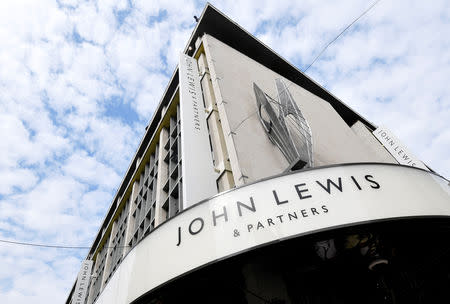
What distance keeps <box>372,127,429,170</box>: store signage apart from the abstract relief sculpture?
7.08 metres

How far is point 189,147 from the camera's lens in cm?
798

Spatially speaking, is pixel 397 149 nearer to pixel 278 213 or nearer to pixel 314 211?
pixel 314 211

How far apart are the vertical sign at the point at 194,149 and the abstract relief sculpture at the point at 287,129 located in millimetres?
2583

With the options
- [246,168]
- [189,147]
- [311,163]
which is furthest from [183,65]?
[311,163]

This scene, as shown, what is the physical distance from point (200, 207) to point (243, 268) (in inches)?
70.0

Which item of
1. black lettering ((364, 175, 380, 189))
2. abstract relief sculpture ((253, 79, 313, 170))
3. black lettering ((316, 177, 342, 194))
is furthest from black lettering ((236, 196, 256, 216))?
abstract relief sculpture ((253, 79, 313, 170))

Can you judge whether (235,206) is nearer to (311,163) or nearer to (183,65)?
(311,163)

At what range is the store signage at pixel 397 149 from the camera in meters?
13.9

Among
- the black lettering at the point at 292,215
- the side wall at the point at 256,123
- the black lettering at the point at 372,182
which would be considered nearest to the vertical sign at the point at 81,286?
the side wall at the point at 256,123

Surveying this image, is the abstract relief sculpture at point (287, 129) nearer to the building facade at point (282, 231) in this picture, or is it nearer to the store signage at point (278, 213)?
the building facade at point (282, 231)

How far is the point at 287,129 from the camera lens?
31.7 ft

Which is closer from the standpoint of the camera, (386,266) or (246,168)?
(386,266)

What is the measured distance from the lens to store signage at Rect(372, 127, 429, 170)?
548 inches

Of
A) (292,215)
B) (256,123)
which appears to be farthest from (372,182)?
(256,123)
